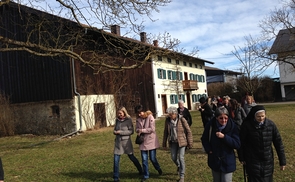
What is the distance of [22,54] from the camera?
19328mm

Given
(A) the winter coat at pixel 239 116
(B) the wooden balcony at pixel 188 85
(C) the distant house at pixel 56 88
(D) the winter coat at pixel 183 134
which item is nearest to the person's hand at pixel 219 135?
(D) the winter coat at pixel 183 134

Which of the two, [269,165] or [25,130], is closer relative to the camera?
[269,165]

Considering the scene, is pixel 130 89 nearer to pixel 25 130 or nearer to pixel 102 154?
pixel 25 130

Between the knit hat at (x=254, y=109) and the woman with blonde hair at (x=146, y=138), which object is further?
the woman with blonde hair at (x=146, y=138)

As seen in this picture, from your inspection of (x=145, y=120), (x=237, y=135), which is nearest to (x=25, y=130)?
(x=145, y=120)

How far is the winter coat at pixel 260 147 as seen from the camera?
3.86 meters

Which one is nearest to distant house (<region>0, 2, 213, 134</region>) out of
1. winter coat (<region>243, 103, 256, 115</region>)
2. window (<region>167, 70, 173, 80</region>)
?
window (<region>167, 70, 173, 80</region>)

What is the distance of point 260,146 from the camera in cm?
387

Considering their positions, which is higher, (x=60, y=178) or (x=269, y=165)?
(x=269, y=165)

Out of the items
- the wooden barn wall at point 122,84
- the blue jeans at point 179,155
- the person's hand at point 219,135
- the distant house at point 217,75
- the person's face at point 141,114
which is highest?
the distant house at point 217,75

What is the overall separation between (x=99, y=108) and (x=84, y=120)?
1.70 meters

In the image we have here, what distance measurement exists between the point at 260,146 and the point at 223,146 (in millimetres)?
509

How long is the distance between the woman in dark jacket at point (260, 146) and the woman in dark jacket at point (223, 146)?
0.71 ft

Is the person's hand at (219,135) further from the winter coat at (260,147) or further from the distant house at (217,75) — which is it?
the distant house at (217,75)
